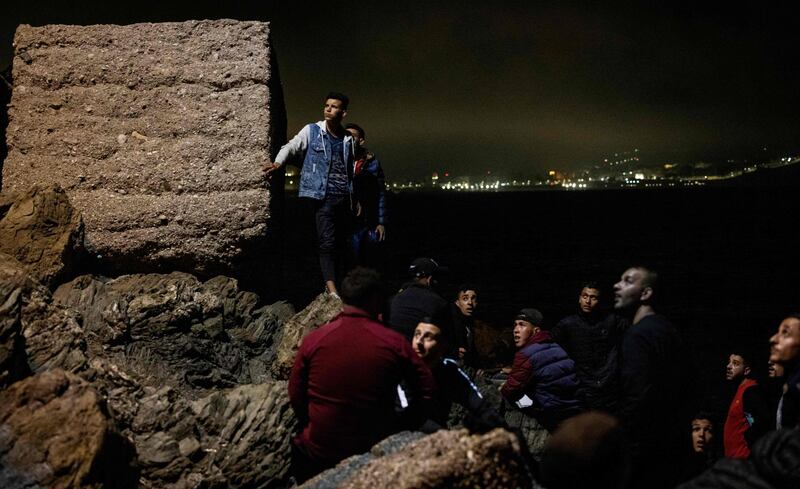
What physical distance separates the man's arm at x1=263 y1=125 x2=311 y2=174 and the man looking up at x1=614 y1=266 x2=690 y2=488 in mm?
3471

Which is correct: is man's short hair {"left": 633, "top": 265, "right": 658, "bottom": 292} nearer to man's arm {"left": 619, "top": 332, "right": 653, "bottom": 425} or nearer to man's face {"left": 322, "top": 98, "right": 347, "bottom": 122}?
man's arm {"left": 619, "top": 332, "right": 653, "bottom": 425}

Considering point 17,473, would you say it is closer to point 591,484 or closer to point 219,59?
point 591,484

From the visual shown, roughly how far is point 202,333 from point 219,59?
2778 millimetres

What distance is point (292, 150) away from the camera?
578 cm

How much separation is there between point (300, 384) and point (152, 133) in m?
3.59

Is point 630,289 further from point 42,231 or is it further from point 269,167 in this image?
point 42,231

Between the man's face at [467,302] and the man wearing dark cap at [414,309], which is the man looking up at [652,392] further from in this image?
the man's face at [467,302]

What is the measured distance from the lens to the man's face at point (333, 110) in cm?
571

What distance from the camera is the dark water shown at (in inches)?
911

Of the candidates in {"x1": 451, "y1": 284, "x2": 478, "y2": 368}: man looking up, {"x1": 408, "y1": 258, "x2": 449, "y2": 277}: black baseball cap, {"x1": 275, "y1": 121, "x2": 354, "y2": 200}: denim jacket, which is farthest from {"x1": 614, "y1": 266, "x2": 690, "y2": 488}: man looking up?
{"x1": 275, "y1": 121, "x2": 354, "y2": 200}: denim jacket

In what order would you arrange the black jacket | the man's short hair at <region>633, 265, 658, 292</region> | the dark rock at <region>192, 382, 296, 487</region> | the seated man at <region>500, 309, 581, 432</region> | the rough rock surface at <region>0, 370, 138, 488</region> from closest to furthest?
the rough rock surface at <region>0, 370, 138, 488</region> → the dark rock at <region>192, 382, 296, 487</region> → the man's short hair at <region>633, 265, 658, 292</region> → the seated man at <region>500, 309, 581, 432</region> → the black jacket

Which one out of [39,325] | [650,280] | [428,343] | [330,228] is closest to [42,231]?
[39,325]

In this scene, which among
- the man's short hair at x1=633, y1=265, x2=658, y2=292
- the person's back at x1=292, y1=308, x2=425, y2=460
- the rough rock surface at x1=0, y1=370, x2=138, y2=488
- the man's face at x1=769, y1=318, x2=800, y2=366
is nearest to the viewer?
the rough rock surface at x1=0, y1=370, x2=138, y2=488

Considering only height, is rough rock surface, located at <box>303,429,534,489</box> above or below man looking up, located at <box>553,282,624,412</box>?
above
